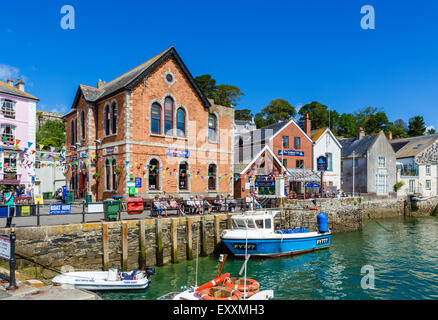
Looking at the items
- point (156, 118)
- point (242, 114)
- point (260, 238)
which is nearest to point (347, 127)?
point (242, 114)

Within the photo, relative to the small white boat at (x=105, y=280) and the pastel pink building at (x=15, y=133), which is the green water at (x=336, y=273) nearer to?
the small white boat at (x=105, y=280)

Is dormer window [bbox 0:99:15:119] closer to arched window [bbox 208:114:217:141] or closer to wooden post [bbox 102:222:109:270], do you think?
arched window [bbox 208:114:217:141]

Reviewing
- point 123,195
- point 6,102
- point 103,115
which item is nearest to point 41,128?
point 6,102

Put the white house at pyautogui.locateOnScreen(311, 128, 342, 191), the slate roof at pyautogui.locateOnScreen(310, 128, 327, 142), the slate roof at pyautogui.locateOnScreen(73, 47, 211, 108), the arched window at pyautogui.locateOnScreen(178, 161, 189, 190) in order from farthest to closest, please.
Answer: the slate roof at pyautogui.locateOnScreen(310, 128, 327, 142), the white house at pyautogui.locateOnScreen(311, 128, 342, 191), the arched window at pyautogui.locateOnScreen(178, 161, 189, 190), the slate roof at pyautogui.locateOnScreen(73, 47, 211, 108)

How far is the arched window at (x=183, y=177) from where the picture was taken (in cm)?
2530

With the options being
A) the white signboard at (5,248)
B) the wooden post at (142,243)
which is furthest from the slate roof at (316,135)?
the white signboard at (5,248)

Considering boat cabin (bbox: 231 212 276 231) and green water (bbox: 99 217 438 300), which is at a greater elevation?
boat cabin (bbox: 231 212 276 231)

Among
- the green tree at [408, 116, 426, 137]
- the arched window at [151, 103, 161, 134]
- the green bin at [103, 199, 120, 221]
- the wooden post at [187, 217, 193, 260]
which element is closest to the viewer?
the green bin at [103, 199, 120, 221]

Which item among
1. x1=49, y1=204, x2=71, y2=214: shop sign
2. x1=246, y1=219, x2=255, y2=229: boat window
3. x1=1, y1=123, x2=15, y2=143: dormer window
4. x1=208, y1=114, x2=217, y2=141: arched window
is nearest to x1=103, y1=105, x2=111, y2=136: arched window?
x1=208, y1=114, x2=217, y2=141: arched window

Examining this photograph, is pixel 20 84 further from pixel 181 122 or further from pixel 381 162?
pixel 381 162

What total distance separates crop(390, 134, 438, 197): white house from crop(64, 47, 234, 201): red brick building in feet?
107

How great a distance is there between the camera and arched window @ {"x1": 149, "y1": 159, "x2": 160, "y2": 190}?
77.6ft
